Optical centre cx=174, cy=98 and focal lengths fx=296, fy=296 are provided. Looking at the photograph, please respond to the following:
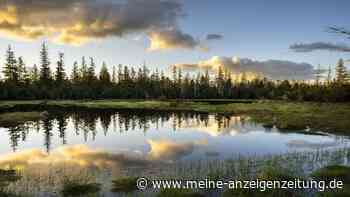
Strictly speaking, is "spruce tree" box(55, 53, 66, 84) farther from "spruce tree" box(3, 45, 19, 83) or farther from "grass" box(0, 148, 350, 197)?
"grass" box(0, 148, 350, 197)

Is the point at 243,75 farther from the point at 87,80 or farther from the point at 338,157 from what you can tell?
the point at 338,157

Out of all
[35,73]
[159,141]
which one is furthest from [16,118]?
[35,73]

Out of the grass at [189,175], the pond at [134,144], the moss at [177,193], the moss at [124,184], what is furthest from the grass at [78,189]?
the moss at [177,193]

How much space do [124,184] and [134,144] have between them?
1367 centimetres

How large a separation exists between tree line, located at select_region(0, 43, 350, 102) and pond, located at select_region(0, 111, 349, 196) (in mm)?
51191

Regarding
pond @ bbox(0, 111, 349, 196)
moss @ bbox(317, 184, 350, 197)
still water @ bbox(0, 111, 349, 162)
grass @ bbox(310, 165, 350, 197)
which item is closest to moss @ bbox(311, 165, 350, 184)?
grass @ bbox(310, 165, 350, 197)

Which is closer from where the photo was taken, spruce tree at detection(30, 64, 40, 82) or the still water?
the still water

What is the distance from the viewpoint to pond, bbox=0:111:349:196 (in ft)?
64.7

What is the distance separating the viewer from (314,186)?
13.5 metres

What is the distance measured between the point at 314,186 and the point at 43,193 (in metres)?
12.1

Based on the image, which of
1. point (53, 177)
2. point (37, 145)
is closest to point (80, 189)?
point (53, 177)

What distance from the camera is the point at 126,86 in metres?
117

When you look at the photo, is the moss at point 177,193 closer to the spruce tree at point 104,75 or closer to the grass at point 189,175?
the grass at point 189,175

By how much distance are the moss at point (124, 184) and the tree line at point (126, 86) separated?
71609 mm
